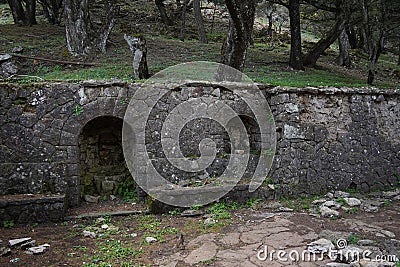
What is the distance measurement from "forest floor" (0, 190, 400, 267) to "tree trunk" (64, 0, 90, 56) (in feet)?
23.2

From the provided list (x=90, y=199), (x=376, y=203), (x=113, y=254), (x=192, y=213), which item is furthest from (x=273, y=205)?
(x=90, y=199)

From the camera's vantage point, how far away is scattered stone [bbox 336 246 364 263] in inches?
159

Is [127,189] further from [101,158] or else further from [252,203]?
[252,203]

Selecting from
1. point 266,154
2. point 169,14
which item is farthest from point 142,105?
point 169,14

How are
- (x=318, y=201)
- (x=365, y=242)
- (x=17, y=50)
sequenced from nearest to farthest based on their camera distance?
(x=365, y=242) < (x=318, y=201) < (x=17, y=50)

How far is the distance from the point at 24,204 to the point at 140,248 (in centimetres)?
221

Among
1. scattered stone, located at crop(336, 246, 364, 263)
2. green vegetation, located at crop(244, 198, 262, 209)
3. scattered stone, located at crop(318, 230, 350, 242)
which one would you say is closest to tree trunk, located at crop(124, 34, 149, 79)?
green vegetation, located at crop(244, 198, 262, 209)

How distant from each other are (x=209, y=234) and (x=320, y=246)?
1.52 metres

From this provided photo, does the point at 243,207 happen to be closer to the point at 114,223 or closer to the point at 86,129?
the point at 114,223

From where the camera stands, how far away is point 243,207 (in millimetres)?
6531

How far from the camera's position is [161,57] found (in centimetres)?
1296

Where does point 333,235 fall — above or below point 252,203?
above

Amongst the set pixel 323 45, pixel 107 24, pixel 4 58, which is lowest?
pixel 4 58

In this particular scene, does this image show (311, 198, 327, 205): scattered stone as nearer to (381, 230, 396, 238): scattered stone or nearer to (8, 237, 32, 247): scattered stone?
(381, 230, 396, 238): scattered stone
